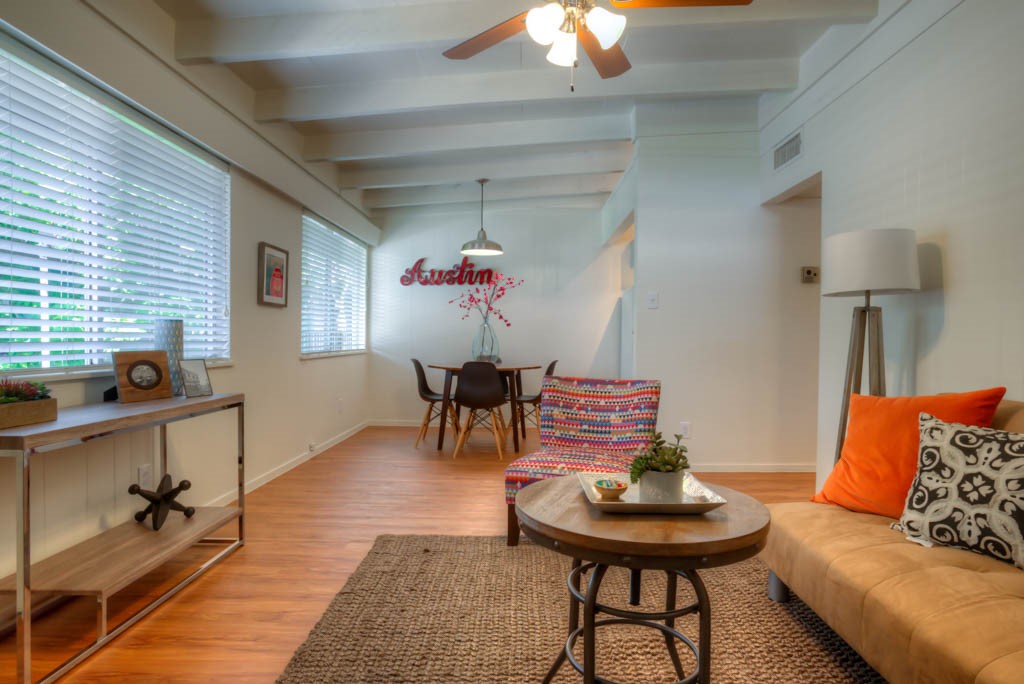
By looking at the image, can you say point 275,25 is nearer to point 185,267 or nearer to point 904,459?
point 185,267

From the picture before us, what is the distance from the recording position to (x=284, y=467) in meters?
3.96

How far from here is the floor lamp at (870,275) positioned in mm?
2135

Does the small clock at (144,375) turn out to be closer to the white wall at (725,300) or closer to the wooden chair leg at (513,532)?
the wooden chair leg at (513,532)

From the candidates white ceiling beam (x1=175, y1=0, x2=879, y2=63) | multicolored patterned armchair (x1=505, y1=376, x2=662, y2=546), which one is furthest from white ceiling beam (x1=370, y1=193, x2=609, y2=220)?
multicolored patterned armchair (x1=505, y1=376, x2=662, y2=546)

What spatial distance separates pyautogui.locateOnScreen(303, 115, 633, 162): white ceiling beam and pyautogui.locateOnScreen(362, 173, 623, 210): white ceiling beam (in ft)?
3.87

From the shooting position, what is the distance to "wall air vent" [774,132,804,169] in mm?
3380

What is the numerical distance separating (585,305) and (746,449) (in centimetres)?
254

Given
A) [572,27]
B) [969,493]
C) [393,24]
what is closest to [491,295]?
[393,24]

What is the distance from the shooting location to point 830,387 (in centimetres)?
304

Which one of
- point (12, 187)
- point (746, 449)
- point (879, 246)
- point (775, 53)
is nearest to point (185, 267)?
point (12, 187)

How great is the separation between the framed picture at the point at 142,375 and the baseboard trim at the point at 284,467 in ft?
3.32

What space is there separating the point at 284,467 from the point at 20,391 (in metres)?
2.51

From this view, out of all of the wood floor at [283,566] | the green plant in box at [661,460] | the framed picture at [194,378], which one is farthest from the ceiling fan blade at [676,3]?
the wood floor at [283,566]

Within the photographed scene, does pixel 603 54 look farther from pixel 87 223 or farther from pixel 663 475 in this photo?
pixel 87 223
